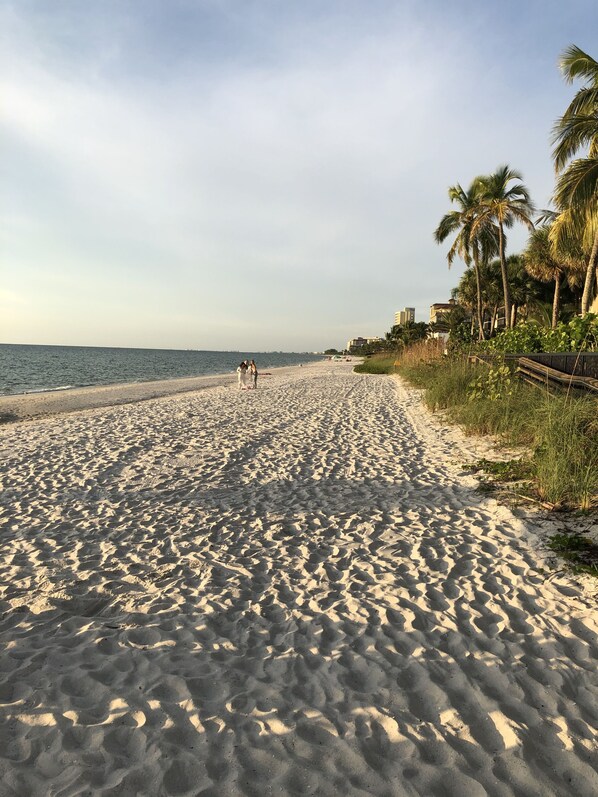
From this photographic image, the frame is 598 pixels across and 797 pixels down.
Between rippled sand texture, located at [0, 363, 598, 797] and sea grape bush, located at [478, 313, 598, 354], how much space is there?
22.6ft

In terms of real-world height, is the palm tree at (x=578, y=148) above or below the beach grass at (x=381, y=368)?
above

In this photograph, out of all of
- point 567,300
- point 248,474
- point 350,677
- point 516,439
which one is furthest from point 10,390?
point 567,300

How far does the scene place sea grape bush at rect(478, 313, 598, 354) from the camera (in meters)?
10.7

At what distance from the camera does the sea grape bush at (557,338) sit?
10695 millimetres

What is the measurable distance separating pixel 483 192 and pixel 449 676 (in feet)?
89.9

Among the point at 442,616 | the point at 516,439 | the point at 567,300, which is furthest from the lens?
the point at 567,300

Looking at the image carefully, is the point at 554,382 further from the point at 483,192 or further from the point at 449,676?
the point at 483,192

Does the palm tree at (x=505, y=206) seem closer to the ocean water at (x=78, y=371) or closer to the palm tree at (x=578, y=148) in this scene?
the palm tree at (x=578, y=148)

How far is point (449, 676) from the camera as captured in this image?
9.11ft

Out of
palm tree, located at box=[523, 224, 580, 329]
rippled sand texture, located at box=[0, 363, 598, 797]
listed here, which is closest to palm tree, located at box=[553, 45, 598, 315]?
rippled sand texture, located at box=[0, 363, 598, 797]

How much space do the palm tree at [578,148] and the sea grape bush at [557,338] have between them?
11.8 ft

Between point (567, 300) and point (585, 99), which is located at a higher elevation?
point (585, 99)

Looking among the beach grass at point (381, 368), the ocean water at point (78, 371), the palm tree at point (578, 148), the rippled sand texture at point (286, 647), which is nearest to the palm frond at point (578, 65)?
the palm tree at point (578, 148)

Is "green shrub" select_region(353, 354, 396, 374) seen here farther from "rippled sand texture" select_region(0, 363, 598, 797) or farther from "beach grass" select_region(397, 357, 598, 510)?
"rippled sand texture" select_region(0, 363, 598, 797)
